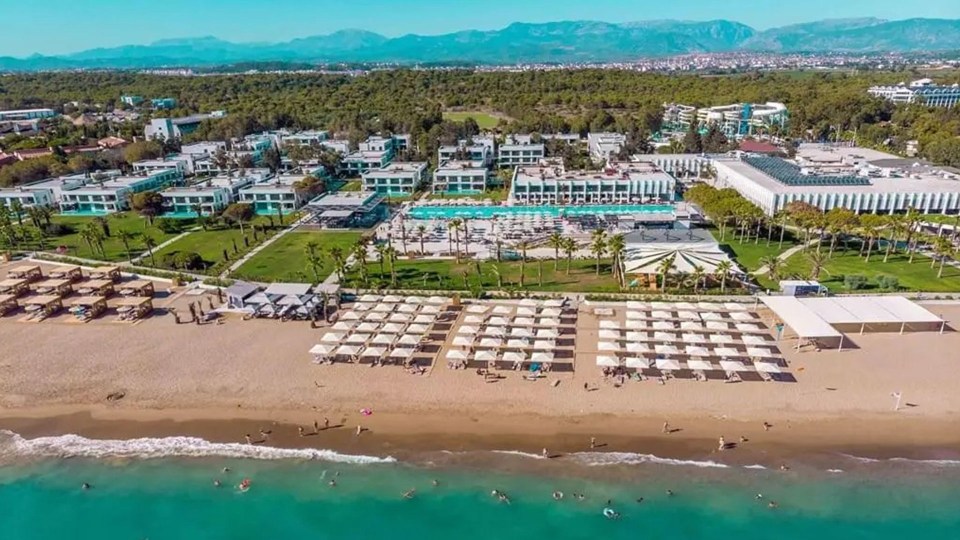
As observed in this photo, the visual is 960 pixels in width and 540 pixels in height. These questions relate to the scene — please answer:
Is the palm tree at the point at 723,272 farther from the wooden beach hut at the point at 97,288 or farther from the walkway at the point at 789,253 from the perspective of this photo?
the wooden beach hut at the point at 97,288

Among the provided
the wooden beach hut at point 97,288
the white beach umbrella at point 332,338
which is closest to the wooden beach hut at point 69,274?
the wooden beach hut at point 97,288

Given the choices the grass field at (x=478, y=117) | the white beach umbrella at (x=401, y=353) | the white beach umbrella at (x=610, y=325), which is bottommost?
the white beach umbrella at (x=610, y=325)

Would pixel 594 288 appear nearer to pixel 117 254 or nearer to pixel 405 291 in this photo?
pixel 405 291

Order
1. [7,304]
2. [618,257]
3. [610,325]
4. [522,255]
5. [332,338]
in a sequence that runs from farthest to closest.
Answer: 1. [522,255]
2. [618,257]
3. [7,304]
4. [610,325]
5. [332,338]

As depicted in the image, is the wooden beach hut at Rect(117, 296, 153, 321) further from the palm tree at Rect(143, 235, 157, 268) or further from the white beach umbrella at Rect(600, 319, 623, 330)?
the white beach umbrella at Rect(600, 319, 623, 330)

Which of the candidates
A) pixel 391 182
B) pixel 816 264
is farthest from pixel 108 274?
pixel 816 264

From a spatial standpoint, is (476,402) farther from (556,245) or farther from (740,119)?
(740,119)

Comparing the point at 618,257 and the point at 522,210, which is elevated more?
the point at 618,257
